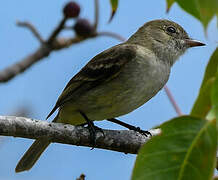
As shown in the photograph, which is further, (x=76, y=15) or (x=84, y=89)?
(x=76, y=15)

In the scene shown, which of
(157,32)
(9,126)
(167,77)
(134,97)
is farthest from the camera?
(157,32)

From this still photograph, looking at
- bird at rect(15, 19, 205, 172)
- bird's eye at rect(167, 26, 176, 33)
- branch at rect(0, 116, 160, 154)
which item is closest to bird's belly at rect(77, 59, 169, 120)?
bird at rect(15, 19, 205, 172)

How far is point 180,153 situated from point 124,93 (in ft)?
9.13

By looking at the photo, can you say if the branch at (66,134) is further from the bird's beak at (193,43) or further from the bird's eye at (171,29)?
the bird's eye at (171,29)

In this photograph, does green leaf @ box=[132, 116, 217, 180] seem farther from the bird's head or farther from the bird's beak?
the bird's beak

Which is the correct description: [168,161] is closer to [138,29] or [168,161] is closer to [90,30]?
[90,30]

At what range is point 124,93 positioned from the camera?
14.4ft

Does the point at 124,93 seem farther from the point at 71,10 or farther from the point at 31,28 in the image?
the point at 31,28

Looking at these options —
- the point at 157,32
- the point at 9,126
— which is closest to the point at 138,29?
the point at 157,32

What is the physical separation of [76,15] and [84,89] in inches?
36.4

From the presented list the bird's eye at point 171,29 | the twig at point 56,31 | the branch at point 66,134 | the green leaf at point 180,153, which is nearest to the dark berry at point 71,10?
the twig at point 56,31

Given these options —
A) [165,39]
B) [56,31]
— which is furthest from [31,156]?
[165,39]

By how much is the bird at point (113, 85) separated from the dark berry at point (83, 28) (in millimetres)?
313

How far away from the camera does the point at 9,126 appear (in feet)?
9.07
